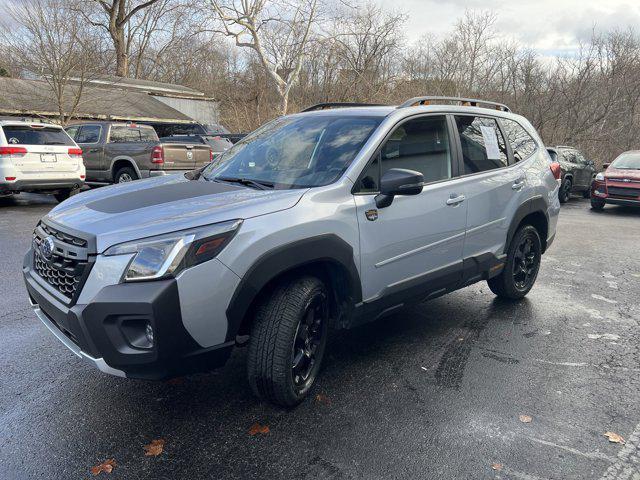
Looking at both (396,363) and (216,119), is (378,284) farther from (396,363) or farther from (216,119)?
(216,119)

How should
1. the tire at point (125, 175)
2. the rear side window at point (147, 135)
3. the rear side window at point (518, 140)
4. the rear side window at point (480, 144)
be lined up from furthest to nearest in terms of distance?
the rear side window at point (147, 135) < the tire at point (125, 175) < the rear side window at point (518, 140) < the rear side window at point (480, 144)

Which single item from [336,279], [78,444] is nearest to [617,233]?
[336,279]

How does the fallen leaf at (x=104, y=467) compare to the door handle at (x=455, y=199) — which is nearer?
the fallen leaf at (x=104, y=467)

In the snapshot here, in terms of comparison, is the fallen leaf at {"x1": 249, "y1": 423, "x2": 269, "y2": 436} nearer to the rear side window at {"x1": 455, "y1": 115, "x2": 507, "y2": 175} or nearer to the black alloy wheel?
the black alloy wheel

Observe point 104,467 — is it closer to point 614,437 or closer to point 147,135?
point 614,437

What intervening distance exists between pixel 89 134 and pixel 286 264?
12036 mm

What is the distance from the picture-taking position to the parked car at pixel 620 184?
1225 centimetres

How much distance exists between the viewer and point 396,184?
3160 mm

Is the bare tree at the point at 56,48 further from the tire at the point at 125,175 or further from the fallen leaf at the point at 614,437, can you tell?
the fallen leaf at the point at 614,437

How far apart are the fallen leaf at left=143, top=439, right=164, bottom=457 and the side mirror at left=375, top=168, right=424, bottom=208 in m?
1.90

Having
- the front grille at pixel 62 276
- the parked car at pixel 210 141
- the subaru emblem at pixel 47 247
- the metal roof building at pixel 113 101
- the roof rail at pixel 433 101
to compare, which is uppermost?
the metal roof building at pixel 113 101

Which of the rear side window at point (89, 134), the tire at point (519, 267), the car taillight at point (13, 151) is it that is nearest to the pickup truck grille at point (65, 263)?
the tire at point (519, 267)

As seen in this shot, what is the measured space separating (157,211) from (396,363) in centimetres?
205

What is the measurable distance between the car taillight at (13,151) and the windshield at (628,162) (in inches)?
554
